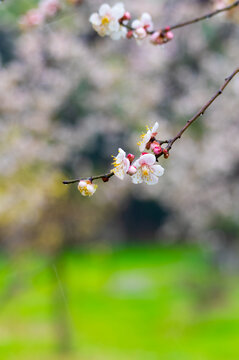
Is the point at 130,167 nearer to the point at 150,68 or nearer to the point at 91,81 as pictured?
the point at 91,81

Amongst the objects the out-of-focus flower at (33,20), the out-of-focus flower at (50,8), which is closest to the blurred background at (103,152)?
the out-of-focus flower at (33,20)

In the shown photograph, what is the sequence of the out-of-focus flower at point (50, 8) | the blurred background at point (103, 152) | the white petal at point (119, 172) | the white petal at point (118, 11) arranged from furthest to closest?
1. the blurred background at point (103, 152)
2. the out-of-focus flower at point (50, 8)
3. the white petal at point (118, 11)
4. the white petal at point (119, 172)

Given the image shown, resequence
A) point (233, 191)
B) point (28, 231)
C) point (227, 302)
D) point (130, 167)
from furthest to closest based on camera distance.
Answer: point (227, 302)
point (233, 191)
point (28, 231)
point (130, 167)

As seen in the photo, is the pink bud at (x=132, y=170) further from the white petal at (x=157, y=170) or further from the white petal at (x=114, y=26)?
the white petal at (x=114, y=26)

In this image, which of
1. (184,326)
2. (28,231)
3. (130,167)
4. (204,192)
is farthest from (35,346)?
(130,167)

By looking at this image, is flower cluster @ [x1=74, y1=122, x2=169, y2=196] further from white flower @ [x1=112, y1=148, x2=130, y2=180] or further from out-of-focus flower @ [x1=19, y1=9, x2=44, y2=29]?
out-of-focus flower @ [x1=19, y1=9, x2=44, y2=29]

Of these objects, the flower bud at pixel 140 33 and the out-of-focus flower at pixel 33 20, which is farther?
the out-of-focus flower at pixel 33 20

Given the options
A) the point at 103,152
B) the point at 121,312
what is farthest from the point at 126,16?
the point at 121,312
